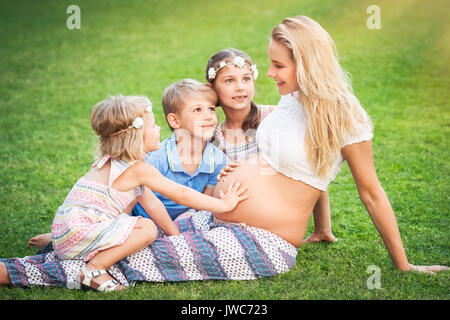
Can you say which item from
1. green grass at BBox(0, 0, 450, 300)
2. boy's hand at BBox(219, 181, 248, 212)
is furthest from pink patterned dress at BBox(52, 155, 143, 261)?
boy's hand at BBox(219, 181, 248, 212)

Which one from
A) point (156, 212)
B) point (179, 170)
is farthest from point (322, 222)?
point (156, 212)

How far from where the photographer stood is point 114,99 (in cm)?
345

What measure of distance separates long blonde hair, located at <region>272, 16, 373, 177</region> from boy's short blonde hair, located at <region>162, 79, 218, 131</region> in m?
1.06

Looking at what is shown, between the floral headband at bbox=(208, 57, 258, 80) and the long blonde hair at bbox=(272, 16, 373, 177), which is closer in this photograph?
the long blonde hair at bbox=(272, 16, 373, 177)

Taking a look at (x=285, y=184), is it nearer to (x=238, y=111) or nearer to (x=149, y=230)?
(x=149, y=230)

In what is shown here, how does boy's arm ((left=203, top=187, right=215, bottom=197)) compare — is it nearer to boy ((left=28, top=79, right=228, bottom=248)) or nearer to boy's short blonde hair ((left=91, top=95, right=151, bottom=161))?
boy ((left=28, top=79, right=228, bottom=248))

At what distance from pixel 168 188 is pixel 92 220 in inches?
20.4

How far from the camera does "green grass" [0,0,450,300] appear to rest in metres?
3.44

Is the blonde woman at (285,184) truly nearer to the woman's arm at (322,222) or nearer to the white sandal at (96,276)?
the white sandal at (96,276)

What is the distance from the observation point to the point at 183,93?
13.2 feet

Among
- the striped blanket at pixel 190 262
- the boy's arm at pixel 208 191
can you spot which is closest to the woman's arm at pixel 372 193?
the striped blanket at pixel 190 262

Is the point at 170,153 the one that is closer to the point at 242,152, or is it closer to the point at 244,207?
the point at 242,152

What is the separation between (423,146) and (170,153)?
3349 mm

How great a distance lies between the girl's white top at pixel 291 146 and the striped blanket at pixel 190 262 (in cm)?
47
